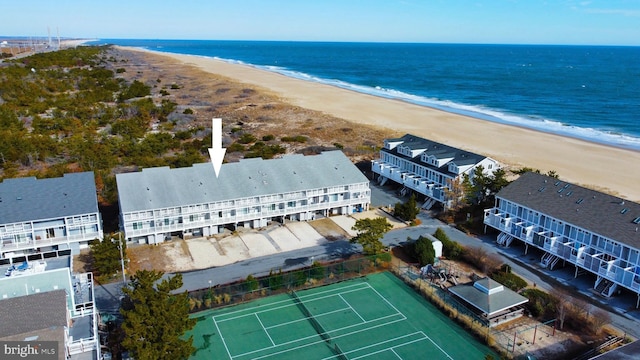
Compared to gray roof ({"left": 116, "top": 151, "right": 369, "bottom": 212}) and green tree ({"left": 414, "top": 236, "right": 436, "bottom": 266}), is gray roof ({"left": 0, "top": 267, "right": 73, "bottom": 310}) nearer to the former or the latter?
gray roof ({"left": 116, "top": 151, "right": 369, "bottom": 212})

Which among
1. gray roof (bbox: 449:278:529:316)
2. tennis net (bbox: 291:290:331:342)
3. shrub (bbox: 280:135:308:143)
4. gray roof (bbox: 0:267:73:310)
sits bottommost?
tennis net (bbox: 291:290:331:342)

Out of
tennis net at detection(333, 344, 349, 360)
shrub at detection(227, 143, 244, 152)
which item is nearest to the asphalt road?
tennis net at detection(333, 344, 349, 360)

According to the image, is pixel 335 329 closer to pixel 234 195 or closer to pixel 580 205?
pixel 234 195

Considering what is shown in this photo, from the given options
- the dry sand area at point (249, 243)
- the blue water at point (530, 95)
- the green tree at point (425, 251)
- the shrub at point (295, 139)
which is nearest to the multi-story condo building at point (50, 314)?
the dry sand area at point (249, 243)

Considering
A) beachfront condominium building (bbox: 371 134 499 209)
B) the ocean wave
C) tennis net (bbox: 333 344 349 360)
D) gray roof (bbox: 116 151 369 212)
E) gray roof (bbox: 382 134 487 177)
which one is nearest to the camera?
tennis net (bbox: 333 344 349 360)

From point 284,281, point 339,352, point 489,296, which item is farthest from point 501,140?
point 339,352

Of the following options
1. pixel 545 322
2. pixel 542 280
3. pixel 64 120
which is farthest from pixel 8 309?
pixel 64 120

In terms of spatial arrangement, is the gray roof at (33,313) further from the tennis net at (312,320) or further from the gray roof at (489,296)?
the gray roof at (489,296)
